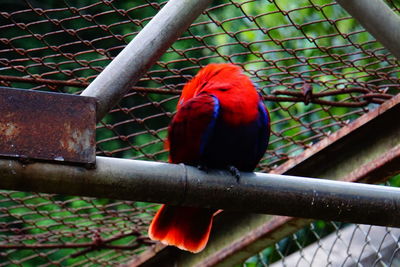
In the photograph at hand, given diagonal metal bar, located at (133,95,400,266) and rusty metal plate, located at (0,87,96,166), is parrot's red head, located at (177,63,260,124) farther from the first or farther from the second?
rusty metal plate, located at (0,87,96,166)

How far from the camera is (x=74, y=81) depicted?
7.23 ft

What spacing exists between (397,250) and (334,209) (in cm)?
90

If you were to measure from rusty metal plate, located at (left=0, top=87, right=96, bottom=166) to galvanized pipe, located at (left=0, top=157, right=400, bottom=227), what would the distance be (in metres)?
0.02

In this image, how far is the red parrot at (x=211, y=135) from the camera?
6.10 feet

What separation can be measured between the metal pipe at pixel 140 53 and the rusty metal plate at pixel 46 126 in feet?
0.20

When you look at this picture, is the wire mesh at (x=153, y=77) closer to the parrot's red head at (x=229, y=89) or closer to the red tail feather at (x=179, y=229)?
the parrot's red head at (x=229, y=89)

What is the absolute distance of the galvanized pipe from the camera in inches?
53.1

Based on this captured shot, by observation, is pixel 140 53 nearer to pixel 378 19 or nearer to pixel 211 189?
pixel 211 189

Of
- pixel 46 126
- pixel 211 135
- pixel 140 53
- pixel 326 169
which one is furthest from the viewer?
pixel 326 169

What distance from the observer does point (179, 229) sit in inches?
75.2

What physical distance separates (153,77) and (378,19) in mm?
883

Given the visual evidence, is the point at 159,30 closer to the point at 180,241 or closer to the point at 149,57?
the point at 149,57

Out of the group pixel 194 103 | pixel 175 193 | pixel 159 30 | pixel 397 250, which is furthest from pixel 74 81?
pixel 397 250

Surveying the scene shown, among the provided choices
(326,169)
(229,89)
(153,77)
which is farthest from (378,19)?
(153,77)
